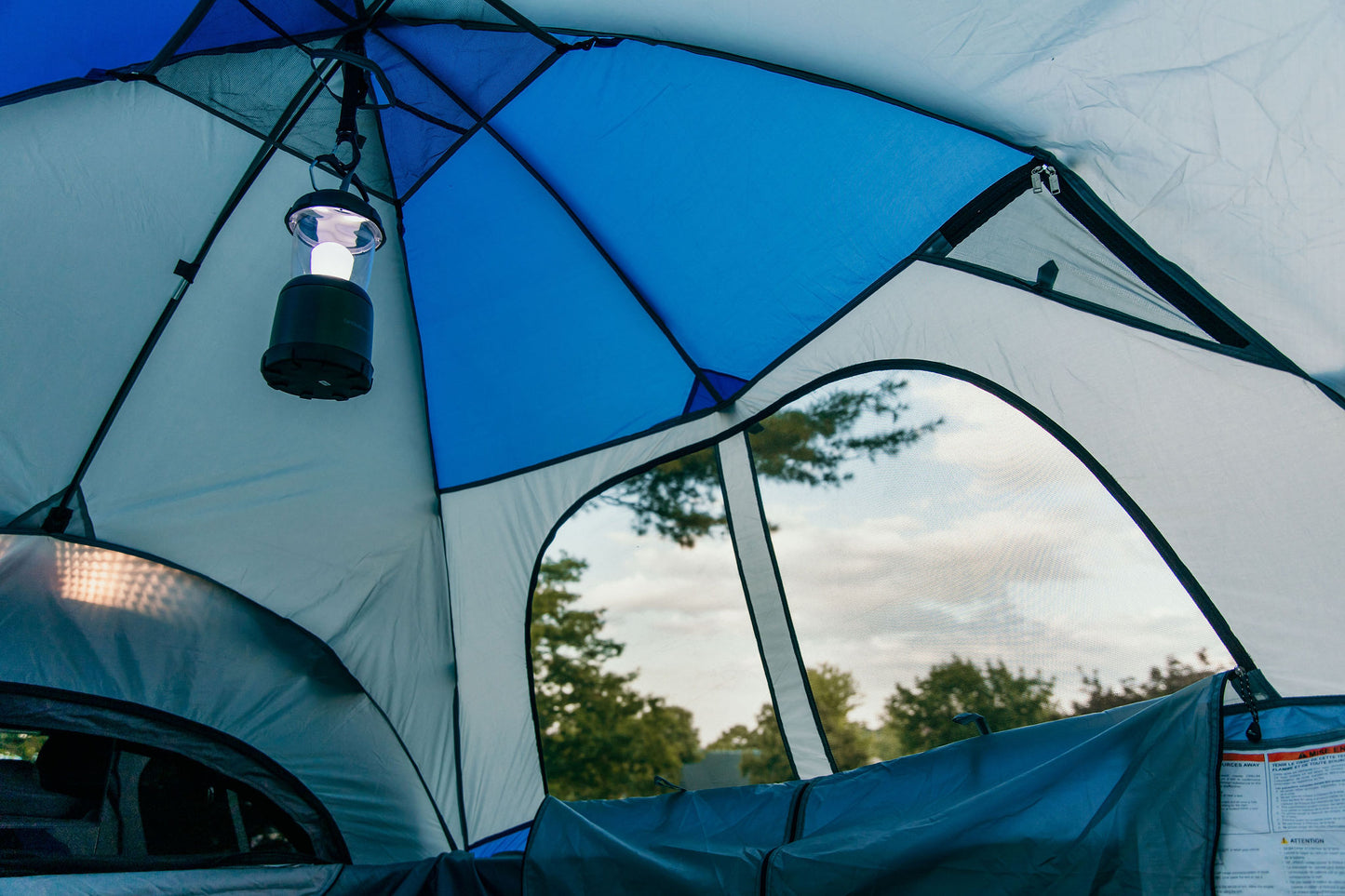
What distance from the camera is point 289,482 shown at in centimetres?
261

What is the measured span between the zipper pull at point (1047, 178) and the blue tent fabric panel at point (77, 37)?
6.41ft

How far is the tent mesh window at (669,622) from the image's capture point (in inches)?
105

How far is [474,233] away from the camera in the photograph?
8.37ft

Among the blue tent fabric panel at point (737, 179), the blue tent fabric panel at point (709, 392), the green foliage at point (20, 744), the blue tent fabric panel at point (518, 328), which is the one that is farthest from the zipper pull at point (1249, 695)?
the green foliage at point (20, 744)

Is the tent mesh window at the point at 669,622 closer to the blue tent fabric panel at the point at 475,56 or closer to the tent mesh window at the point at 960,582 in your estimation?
the tent mesh window at the point at 960,582

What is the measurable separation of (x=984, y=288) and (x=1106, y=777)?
1.16m

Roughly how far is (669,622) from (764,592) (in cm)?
59

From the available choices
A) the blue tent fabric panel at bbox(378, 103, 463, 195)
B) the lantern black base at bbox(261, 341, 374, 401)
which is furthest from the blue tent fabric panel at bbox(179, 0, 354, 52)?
the lantern black base at bbox(261, 341, 374, 401)

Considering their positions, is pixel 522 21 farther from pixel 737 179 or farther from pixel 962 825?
pixel 962 825

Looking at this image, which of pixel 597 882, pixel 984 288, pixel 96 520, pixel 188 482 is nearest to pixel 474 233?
pixel 188 482

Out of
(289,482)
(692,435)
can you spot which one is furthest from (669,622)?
(289,482)

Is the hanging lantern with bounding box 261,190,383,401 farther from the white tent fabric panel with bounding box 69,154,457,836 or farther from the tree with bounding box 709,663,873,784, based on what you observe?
the tree with bounding box 709,663,873,784

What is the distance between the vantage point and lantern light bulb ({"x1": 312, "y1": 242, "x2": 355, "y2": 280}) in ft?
5.61

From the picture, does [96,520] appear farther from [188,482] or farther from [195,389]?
[195,389]
